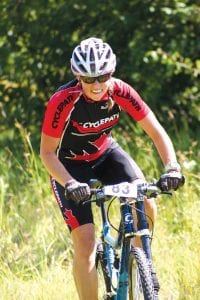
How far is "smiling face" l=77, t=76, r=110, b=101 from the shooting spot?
5680mm

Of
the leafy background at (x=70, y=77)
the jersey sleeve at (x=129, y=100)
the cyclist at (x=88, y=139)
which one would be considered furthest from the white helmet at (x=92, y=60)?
the leafy background at (x=70, y=77)

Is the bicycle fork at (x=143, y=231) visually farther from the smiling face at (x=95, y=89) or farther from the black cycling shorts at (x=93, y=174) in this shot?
the smiling face at (x=95, y=89)

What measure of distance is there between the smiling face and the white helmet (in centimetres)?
6

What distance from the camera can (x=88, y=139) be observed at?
6.05 meters

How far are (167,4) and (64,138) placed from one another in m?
4.35

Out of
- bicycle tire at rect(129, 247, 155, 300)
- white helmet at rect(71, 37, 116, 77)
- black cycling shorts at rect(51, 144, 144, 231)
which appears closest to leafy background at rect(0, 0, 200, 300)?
black cycling shorts at rect(51, 144, 144, 231)

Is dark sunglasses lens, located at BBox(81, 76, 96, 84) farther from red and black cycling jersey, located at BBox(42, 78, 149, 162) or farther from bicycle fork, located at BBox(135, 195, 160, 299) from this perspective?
bicycle fork, located at BBox(135, 195, 160, 299)

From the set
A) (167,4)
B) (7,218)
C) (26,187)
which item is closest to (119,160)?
(7,218)

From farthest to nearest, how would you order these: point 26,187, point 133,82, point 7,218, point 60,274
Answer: point 133,82 < point 26,187 < point 7,218 < point 60,274

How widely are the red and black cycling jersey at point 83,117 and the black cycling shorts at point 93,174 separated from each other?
0.18ft

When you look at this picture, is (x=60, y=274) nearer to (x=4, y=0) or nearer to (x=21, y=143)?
(x=21, y=143)

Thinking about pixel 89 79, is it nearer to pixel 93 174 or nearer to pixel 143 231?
pixel 93 174

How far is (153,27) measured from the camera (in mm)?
10391

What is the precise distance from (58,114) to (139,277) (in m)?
1.13
